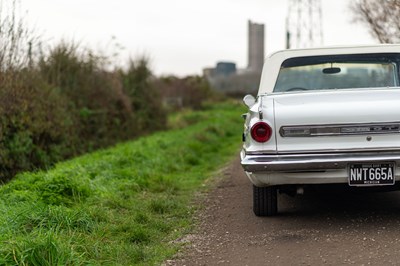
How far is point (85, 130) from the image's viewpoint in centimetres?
1538

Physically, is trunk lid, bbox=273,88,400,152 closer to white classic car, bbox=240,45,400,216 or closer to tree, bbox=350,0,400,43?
white classic car, bbox=240,45,400,216

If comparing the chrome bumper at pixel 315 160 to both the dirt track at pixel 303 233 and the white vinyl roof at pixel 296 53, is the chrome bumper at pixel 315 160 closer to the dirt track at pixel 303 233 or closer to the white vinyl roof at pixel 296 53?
the dirt track at pixel 303 233

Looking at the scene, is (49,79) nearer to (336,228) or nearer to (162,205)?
(162,205)

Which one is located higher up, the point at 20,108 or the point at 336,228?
the point at 20,108

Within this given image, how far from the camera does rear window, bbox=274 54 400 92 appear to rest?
7637mm

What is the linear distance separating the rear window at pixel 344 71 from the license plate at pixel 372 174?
5.06 ft

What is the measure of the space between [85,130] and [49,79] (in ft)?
5.22

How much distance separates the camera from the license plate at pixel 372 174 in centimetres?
627

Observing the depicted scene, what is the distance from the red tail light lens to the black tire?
0.74 meters

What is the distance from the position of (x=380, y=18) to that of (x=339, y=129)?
746cm

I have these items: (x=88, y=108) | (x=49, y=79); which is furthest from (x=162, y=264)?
(x=88, y=108)

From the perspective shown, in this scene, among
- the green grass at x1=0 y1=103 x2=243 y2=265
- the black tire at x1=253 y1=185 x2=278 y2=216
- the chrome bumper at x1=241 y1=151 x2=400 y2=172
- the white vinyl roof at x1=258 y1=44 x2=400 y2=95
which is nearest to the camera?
the green grass at x1=0 y1=103 x2=243 y2=265

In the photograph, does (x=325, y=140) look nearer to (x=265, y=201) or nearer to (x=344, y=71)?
(x=265, y=201)

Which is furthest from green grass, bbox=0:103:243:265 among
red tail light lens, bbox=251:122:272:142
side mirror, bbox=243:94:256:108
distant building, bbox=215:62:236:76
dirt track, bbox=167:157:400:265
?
distant building, bbox=215:62:236:76
